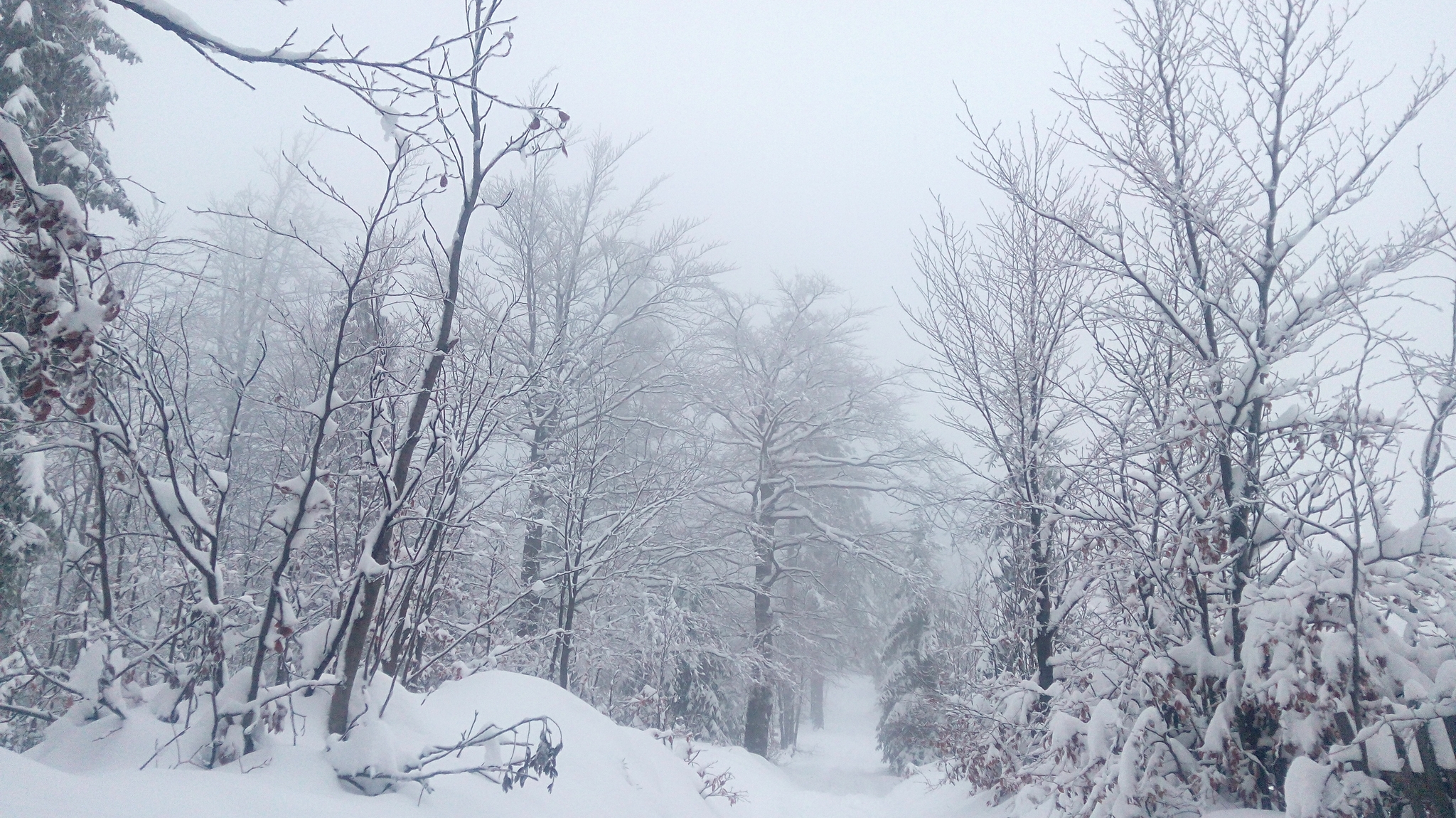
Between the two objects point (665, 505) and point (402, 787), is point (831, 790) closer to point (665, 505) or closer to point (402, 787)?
point (665, 505)

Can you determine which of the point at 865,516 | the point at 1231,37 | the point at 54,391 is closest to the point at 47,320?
the point at 54,391

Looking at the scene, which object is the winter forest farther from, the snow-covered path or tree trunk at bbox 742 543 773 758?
tree trunk at bbox 742 543 773 758

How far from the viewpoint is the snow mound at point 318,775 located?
2080mm

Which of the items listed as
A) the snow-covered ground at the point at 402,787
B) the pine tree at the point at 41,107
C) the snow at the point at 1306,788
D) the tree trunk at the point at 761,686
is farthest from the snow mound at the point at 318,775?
the tree trunk at the point at 761,686

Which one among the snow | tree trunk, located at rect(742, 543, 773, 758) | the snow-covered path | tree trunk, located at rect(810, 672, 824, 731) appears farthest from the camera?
tree trunk, located at rect(810, 672, 824, 731)

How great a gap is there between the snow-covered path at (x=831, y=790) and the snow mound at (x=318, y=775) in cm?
278

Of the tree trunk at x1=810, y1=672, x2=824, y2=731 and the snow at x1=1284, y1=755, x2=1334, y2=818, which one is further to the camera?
the tree trunk at x1=810, y1=672, x2=824, y2=731

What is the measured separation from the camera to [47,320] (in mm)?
2059

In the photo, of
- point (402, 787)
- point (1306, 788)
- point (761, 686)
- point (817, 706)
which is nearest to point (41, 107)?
point (402, 787)

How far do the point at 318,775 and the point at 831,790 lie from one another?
14.6 meters

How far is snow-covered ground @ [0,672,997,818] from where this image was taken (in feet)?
6.81

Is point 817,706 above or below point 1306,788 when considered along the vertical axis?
below

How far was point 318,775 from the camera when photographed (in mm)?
2982

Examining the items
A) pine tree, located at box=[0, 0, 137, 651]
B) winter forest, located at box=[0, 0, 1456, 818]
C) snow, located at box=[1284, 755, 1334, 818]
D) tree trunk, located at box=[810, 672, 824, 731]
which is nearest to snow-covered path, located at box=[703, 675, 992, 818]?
winter forest, located at box=[0, 0, 1456, 818]
